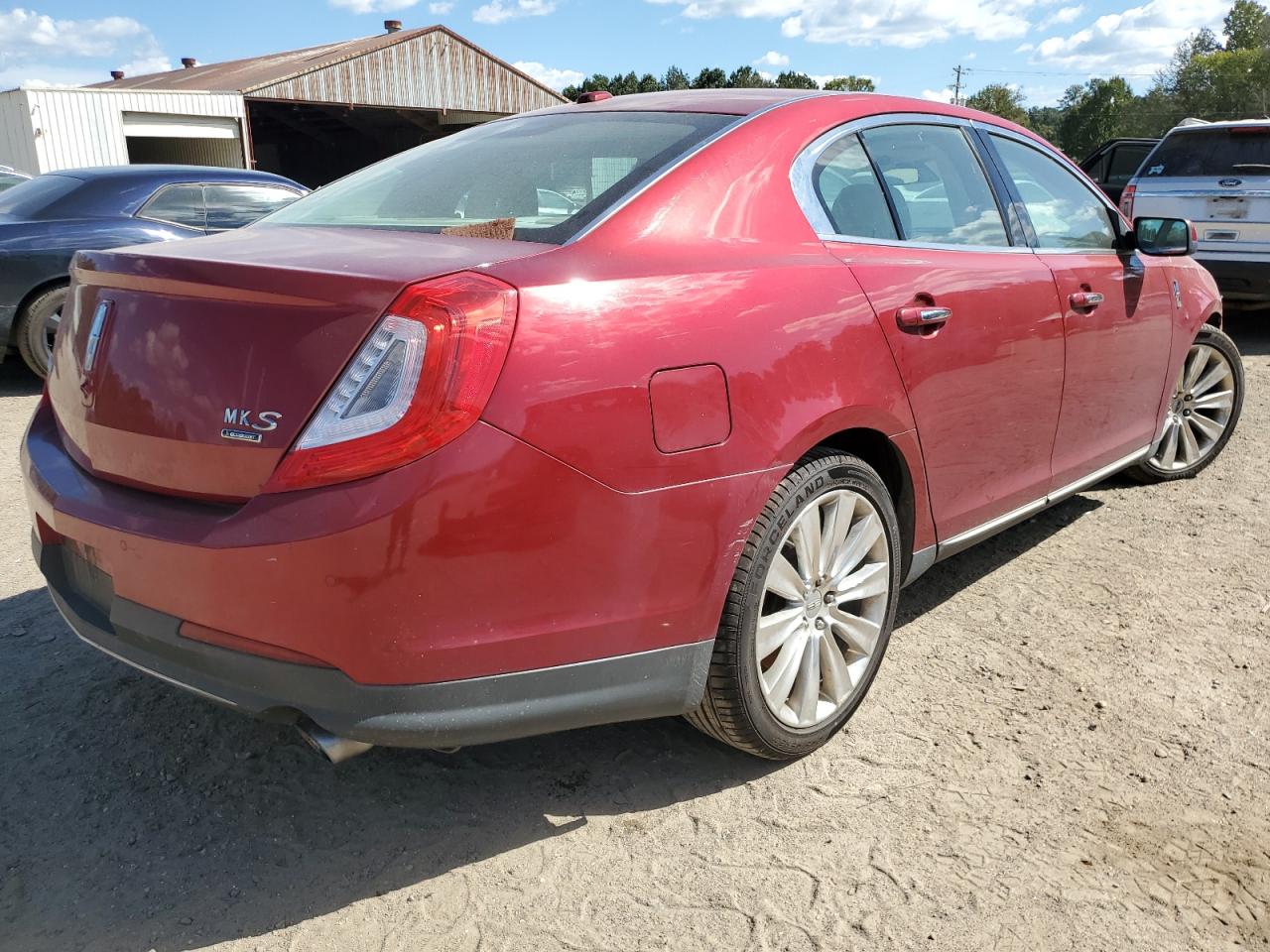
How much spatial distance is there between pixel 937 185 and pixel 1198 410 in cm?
269

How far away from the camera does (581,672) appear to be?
6.97ft

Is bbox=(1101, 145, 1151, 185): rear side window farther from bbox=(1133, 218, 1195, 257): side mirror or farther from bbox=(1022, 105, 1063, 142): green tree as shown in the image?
bbox=(1022, 105, 1063, 142): green tree

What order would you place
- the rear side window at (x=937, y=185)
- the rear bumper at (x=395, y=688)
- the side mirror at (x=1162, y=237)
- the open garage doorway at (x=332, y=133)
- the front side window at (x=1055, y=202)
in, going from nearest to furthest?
the rear bumper at (x=395, y=688)
the rear side window at (x=937, y=185)
the front side window at (x=1055, y=202)
the side mirror at (x=1162, y=237)
the open garage doorway at (x=332, y=133)

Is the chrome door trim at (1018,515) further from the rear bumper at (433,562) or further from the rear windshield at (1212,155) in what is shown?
the rear windshield at (1212,155)

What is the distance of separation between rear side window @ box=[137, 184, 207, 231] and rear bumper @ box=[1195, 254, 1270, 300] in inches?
304

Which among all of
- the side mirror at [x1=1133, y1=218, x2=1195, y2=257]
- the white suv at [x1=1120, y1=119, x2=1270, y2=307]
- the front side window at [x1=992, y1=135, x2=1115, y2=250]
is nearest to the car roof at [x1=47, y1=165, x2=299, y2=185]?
the front side window at [x1=992, y1=135, x2=1115, y2=250]

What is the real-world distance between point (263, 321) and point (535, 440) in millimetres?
565

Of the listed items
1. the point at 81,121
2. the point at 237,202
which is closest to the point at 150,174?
the point at 237,202

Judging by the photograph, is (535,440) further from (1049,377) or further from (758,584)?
(1049,377)

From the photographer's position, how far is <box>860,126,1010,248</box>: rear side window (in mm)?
3010

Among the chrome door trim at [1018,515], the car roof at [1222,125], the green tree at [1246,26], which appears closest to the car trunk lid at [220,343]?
the chrome door trim at [1018,515]

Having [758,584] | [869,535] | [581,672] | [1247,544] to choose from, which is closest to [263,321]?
[581,672]

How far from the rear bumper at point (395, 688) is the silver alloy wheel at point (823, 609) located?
0.94 feet

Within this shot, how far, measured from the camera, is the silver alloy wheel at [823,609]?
251 centimetres
